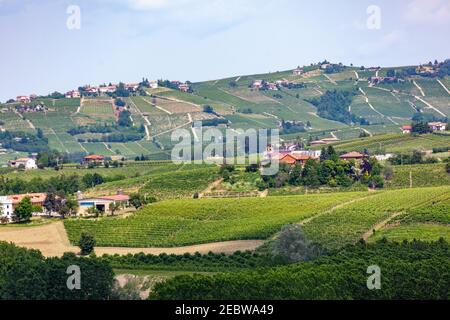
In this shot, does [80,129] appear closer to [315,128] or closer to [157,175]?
[315,128]

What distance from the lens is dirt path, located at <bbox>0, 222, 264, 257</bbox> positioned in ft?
205

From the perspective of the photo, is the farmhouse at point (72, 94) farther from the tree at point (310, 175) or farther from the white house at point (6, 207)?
the tree at point (310, 175)

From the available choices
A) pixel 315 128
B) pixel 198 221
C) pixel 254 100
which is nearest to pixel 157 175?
pixel 198 221

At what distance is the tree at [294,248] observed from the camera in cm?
5384

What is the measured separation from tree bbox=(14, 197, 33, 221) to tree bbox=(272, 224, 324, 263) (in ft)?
84.1

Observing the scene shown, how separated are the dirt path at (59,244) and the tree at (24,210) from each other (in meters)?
3.04

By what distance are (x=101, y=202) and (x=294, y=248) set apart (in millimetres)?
29659

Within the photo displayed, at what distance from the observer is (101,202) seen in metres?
81.4

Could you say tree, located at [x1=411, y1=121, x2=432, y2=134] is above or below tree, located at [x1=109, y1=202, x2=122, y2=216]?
above

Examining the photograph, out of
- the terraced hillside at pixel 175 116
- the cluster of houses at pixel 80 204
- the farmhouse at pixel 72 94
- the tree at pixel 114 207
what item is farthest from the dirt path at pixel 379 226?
the farmhouse at pixel 72 94

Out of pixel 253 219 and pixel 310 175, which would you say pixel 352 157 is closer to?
pixel 310 175

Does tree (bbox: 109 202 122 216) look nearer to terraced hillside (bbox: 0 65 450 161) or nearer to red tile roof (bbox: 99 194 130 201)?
red tile roof (bbox: 99 194 130 201)

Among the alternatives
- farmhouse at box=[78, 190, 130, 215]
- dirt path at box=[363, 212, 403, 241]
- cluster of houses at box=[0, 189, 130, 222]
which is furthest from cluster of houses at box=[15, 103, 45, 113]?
dirt path at box=[363, 212, 403, 241]

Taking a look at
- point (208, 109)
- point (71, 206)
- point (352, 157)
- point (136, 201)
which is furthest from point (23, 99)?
point (136, 201)
